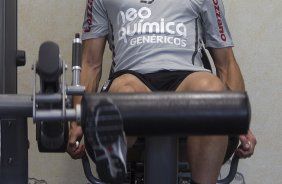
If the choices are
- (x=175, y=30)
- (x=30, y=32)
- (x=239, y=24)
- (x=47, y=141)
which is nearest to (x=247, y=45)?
(x=239, y=24)

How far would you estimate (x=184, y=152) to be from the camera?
1.34 m

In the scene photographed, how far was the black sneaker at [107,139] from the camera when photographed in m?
0.62

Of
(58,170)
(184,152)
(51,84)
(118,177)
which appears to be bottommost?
(58,170)

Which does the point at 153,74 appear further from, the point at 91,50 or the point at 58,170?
the point at 58,170

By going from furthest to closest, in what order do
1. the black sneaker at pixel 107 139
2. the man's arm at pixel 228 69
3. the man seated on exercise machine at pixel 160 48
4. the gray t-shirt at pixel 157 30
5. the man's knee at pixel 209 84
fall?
the man's arm at pixel 228 69 < the gray t-shirt at pixel 157 30 < the man seated on exercise machine at pixel 160 48 < the man's knee at pixel 209 84 < the black sneaker at pixel 107 139

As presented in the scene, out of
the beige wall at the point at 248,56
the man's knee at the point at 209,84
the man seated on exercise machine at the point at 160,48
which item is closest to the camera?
the man's knee at the point at 209,84

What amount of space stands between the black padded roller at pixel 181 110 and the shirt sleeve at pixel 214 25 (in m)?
0.94

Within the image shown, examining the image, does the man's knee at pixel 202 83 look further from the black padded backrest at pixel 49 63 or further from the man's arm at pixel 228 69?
the black padded backrest at pixel 49 63

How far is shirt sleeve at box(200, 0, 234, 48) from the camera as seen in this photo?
156 cm

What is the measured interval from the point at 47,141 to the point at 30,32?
149 centimetres

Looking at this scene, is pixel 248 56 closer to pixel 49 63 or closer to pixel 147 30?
pixel 147 30

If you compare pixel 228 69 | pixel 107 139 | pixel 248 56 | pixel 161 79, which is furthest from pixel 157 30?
pixel 107 139

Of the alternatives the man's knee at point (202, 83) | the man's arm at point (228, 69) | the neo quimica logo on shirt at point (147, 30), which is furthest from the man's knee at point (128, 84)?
the man's arm at point (228, 69)

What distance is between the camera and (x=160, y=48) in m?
1.42
